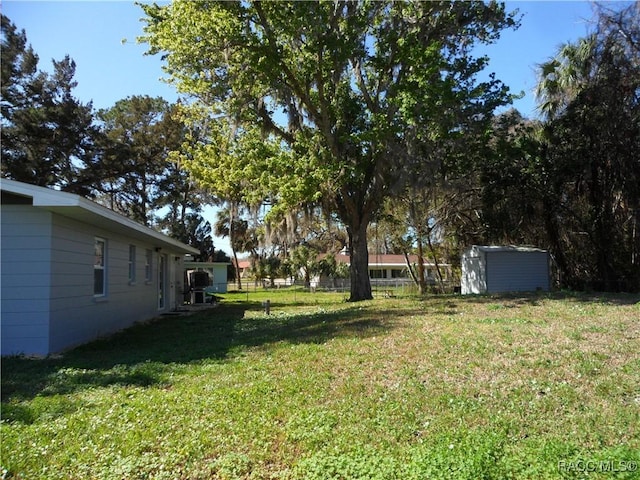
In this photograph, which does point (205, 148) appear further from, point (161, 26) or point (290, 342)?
point (290, 342)

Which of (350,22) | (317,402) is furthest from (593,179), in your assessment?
(317,402)

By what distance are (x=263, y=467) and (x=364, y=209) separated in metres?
13.2

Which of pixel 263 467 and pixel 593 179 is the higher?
pixel 593 179

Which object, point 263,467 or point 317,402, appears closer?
point 263,467

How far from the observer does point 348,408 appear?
4828 mm

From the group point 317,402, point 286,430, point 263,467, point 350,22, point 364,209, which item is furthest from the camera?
point 364,209

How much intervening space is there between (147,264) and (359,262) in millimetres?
6717

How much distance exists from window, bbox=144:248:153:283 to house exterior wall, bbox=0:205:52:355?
641 cm

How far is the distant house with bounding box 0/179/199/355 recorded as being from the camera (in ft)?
27.5

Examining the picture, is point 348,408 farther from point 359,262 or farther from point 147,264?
point 359,262

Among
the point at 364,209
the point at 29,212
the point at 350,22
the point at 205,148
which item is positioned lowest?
the point at 29,212

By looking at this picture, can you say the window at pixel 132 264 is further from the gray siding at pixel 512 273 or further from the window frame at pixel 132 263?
the gray siding at pixel 512 273

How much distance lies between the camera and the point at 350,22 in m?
13.8

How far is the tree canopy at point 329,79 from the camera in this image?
43.8 ft
